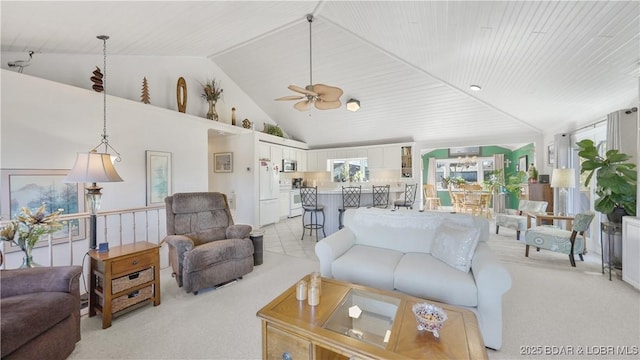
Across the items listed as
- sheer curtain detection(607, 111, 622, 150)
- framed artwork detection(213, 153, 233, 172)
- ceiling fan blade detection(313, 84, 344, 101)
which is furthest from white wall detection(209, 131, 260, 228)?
sheer curtain detection(607, 111, 622, 150)

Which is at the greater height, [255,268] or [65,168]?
[65,168]

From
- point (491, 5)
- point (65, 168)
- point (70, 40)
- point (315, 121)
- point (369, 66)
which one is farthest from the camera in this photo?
point (315, 121)

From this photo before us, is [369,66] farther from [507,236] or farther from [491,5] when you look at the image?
[507,236]

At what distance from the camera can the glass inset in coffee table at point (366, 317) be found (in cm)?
142

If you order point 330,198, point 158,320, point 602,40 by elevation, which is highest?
point 602,40

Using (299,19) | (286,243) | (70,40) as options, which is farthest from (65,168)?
(299,19)

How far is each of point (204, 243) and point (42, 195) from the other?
1.83m

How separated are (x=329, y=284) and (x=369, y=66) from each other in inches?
160

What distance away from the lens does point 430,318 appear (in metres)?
1.32

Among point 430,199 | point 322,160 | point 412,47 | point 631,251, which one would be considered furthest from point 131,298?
point 430,199

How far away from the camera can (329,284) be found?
1.93 metres

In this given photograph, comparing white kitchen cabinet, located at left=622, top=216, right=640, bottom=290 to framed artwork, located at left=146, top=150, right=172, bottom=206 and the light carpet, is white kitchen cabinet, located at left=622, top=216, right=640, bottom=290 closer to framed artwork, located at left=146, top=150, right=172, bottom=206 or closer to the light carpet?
the light carpet

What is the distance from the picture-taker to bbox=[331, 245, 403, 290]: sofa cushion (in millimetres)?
2198

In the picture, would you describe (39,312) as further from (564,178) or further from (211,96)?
(564,178)
